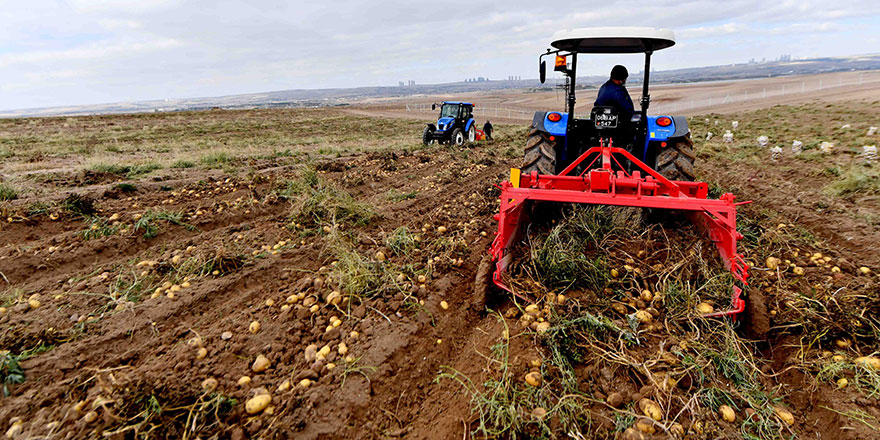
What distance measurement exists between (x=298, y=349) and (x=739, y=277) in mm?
3397

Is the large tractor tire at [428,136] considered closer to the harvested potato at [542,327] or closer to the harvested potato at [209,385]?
the harvested potato at [542,327]

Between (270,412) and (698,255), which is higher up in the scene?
(698,255)

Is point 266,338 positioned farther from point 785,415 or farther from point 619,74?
point 619,74

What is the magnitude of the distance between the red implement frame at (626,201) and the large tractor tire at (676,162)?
3.19 feet

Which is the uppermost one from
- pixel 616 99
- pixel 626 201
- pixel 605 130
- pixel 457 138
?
pixel 616 99

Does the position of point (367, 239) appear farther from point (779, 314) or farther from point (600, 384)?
point (779, 314)

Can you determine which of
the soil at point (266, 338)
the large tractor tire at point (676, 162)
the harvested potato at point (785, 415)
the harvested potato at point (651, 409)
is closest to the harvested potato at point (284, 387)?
the soil at point (266, 338)

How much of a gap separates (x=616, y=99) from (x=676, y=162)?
1065mm

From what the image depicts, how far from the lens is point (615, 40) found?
17.5ft

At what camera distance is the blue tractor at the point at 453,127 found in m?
16.9

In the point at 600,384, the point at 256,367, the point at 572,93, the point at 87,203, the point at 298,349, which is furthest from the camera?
the point at 87,203

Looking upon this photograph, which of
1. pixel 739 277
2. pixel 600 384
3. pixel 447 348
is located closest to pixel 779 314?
pixel 739 277

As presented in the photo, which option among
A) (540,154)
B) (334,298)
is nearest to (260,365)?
(334,298)

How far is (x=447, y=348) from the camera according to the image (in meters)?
3.25
